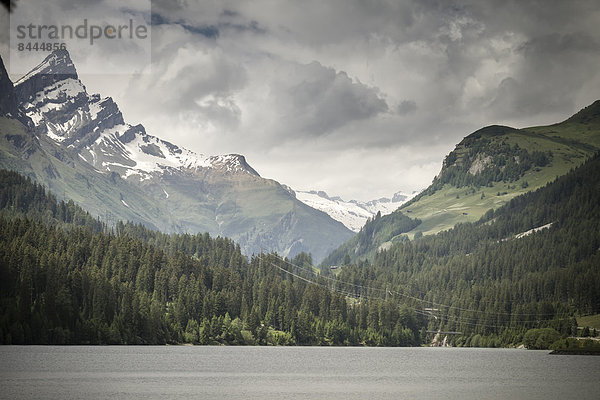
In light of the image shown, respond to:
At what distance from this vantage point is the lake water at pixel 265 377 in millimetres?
99000

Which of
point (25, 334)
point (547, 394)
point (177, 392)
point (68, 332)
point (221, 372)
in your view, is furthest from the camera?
point (68, 332)

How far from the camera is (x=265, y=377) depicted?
12500 cm

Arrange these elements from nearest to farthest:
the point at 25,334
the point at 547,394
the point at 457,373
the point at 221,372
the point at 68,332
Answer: the point at 547,394 < the point at 221,372 < the point at 457,373 < the point at 25,334 < the point at 68,332

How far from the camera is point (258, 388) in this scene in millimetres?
107062

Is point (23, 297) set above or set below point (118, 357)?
above

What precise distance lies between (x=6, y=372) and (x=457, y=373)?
84275 millimetres

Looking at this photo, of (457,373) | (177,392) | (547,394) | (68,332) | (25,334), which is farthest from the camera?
(68,332)

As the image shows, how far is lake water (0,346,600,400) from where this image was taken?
99.0 meters

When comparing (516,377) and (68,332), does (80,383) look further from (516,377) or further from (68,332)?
(68,332)

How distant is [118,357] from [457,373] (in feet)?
232

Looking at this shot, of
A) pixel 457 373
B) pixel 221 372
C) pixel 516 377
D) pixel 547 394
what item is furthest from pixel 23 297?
pixel 547 394

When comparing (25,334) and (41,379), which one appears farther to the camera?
(25,334)

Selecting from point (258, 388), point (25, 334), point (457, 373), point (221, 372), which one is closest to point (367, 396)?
point (258, 388)

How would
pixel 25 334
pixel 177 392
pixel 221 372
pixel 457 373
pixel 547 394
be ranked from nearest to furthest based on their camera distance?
pixel 177 392, pixel 547 394, pixel 221 372, pixel 457 373, pixel 25 334
